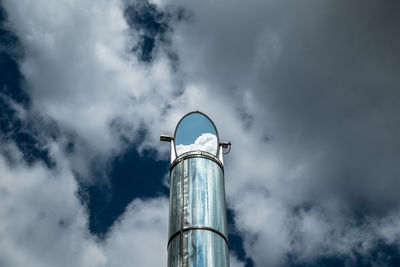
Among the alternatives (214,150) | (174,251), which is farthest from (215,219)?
(214,150)

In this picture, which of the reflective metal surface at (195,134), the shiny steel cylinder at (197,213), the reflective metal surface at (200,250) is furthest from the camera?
the reflective metal surface at (195,134)

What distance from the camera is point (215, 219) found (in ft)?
46.6

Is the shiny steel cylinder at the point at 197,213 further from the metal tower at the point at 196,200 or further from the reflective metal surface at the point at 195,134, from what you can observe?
the reflective metal surface at the point at 195,134

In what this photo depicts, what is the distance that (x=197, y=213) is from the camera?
14.1 metres

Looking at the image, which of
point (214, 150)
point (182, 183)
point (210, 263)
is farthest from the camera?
point (214, 150)

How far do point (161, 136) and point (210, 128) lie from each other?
196 centimetres

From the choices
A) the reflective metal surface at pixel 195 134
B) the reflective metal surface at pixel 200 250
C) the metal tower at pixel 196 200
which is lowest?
the reflective metal surface at pixel 200 250

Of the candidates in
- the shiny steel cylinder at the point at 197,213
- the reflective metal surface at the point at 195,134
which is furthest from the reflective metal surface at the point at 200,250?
the reflective metal surface at the point at 195,134

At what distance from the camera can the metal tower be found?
1340 cm

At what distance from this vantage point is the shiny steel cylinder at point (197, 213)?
13.3 metres

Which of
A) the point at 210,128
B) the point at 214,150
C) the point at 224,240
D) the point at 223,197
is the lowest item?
the point at 224,240

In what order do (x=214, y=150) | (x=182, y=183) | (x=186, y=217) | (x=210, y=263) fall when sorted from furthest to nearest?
(x=214, y=150), (x=182, y=183), (x=186, y=217), (x=210, y=263)

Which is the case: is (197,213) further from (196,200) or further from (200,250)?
(200,250)

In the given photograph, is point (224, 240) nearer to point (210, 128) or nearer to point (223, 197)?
point (223, 197)
